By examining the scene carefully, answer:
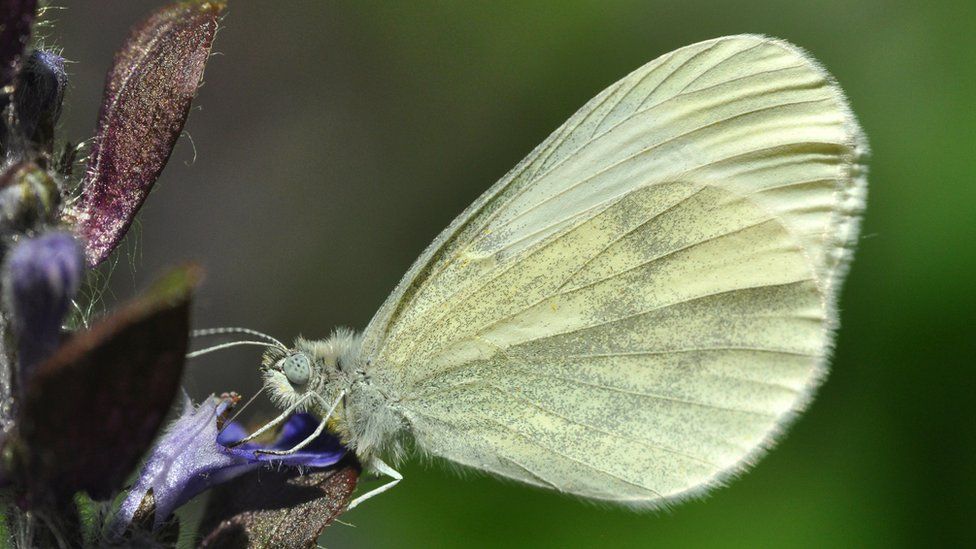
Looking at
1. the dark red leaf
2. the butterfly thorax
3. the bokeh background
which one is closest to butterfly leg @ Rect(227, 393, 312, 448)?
the butterfly thorax

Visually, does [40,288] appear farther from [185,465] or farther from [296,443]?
[296,443]

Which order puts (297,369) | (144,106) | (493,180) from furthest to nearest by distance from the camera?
(493,180), (297,369), (144,106)

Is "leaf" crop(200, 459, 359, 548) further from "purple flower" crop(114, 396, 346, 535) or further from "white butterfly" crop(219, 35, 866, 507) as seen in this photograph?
"white butterfly" crop(219, 35, 866, 507)

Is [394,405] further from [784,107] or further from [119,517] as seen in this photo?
[784,107]

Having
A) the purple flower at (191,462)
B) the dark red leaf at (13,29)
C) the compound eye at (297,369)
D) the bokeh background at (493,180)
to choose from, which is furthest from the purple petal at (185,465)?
the bokeh background at (493,180)

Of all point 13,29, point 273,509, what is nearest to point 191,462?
point 273,509

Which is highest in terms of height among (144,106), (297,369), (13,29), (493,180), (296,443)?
(13,29)
